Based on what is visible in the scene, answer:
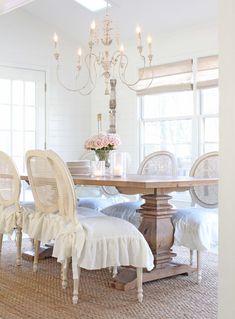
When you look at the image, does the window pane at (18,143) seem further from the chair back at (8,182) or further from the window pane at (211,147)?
the window pane at (211,147)

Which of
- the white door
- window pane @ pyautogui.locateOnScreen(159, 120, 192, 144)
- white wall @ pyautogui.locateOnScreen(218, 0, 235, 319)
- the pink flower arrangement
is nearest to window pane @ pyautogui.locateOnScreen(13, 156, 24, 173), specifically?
the white door

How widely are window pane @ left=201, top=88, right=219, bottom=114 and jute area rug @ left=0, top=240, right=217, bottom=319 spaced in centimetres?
227

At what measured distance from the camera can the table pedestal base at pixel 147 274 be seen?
3369 mm

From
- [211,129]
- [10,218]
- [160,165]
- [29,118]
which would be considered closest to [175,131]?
[211,129]

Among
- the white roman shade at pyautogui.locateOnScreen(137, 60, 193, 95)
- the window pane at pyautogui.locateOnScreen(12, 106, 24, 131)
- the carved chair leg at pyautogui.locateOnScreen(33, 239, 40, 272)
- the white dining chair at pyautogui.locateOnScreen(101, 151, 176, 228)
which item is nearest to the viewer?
the carved chair leg at pyautogui.locateOnScreen(33, 239, 40, 272)

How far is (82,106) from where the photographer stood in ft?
23.7

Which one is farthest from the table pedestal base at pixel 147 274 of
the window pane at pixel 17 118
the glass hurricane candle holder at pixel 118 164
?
the window pane at pixel 17 118

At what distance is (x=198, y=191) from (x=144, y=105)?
8.49 feet

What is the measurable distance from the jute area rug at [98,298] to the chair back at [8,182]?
1.87 feet

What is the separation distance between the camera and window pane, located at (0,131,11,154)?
6312mm

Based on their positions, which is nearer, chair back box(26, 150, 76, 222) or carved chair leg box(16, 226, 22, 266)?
chair back box(26, 150, 76, 222)

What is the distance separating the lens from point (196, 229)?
11.6 feet

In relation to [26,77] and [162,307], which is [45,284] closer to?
[162,307]

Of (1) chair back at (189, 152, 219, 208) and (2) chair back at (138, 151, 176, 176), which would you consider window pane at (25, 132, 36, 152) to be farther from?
(1) chair back at (189, 152, 219, 208)
